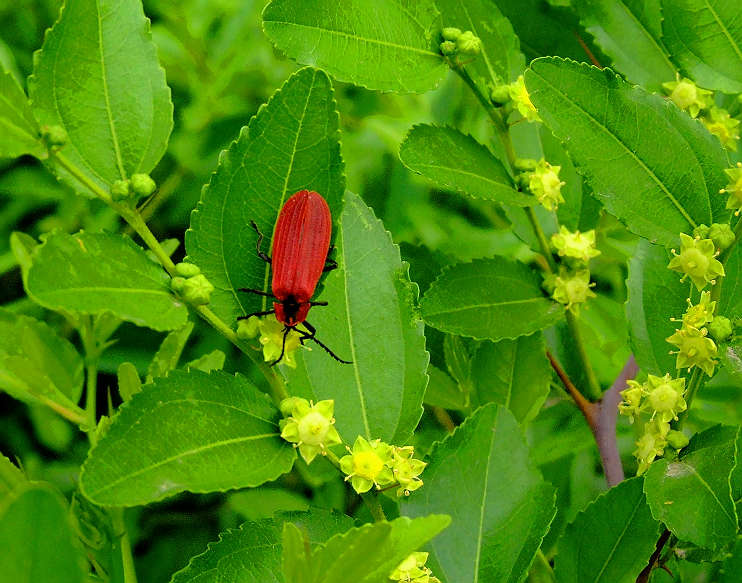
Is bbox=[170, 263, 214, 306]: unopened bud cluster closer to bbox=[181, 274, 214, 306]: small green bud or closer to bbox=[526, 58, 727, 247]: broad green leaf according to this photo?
bbox=[181, 274, 214, 306]: small green bud

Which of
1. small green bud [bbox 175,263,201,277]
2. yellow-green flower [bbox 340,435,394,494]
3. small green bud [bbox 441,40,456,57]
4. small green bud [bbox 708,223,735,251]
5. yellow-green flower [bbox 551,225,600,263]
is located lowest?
yellow-green flower [bbox 340,435,394,494]

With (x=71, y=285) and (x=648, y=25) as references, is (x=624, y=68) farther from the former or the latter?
(x=71, y=285)

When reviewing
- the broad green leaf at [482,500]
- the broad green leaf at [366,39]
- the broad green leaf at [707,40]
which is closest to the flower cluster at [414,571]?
the broad green leaf at [482,500]

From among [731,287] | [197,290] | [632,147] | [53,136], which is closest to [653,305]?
[731,287]

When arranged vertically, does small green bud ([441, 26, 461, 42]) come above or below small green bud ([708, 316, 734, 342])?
above

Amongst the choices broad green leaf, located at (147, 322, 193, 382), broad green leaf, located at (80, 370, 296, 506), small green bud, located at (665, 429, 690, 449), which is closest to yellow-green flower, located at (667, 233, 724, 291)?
small green bud, located at (665, 429, 690, 449)

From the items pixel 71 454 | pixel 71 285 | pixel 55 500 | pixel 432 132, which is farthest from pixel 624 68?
pixel 71 454

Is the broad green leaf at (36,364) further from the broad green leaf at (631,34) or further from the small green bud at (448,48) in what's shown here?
the broad green leaf at (631,34)
